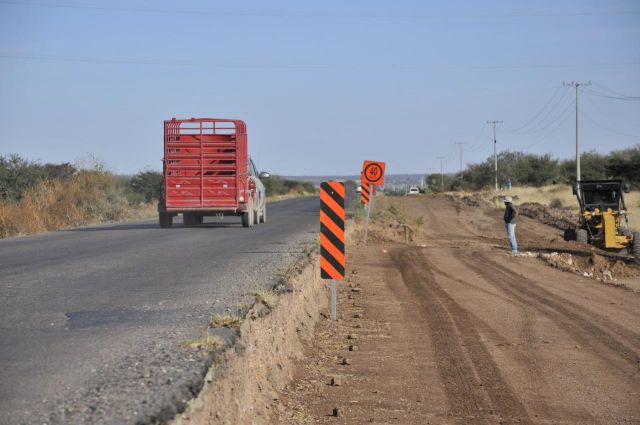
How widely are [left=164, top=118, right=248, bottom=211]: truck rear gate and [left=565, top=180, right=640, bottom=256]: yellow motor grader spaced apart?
1127cm

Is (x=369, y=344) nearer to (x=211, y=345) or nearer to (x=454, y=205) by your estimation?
(x=211, y=345)

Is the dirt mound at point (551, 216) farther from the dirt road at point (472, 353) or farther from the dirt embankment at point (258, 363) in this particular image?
the dirt embankment at point (258, 363)

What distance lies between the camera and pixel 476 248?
28.6 m

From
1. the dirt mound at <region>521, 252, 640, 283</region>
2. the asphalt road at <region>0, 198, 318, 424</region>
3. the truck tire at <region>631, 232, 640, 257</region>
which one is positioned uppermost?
the asphalt road at <region>0, 198, 318, 424</region>

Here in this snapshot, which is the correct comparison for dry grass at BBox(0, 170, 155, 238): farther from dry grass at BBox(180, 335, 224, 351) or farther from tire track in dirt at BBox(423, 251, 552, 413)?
dry grass at BBox(180, 335, 224, 351)

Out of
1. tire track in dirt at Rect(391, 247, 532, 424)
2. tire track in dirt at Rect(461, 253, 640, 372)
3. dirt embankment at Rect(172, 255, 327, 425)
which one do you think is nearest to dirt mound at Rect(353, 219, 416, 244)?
tire track in dirt at Rect(461, 253, 640, 372)

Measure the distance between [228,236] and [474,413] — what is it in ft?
50.9

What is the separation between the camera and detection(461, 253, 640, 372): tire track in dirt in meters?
11.8

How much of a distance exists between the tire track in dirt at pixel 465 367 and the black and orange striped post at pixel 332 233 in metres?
1.67

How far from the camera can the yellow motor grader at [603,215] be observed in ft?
95.7

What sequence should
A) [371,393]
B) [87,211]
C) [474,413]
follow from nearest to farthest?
[474,413] → [371,393] → [87,211]

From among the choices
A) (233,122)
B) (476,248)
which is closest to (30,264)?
(233,122)

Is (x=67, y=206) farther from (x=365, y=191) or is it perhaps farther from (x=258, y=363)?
(x=258, y=363)

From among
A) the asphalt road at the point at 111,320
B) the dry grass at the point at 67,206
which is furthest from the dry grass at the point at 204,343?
the dry grass at the point at 67,206
